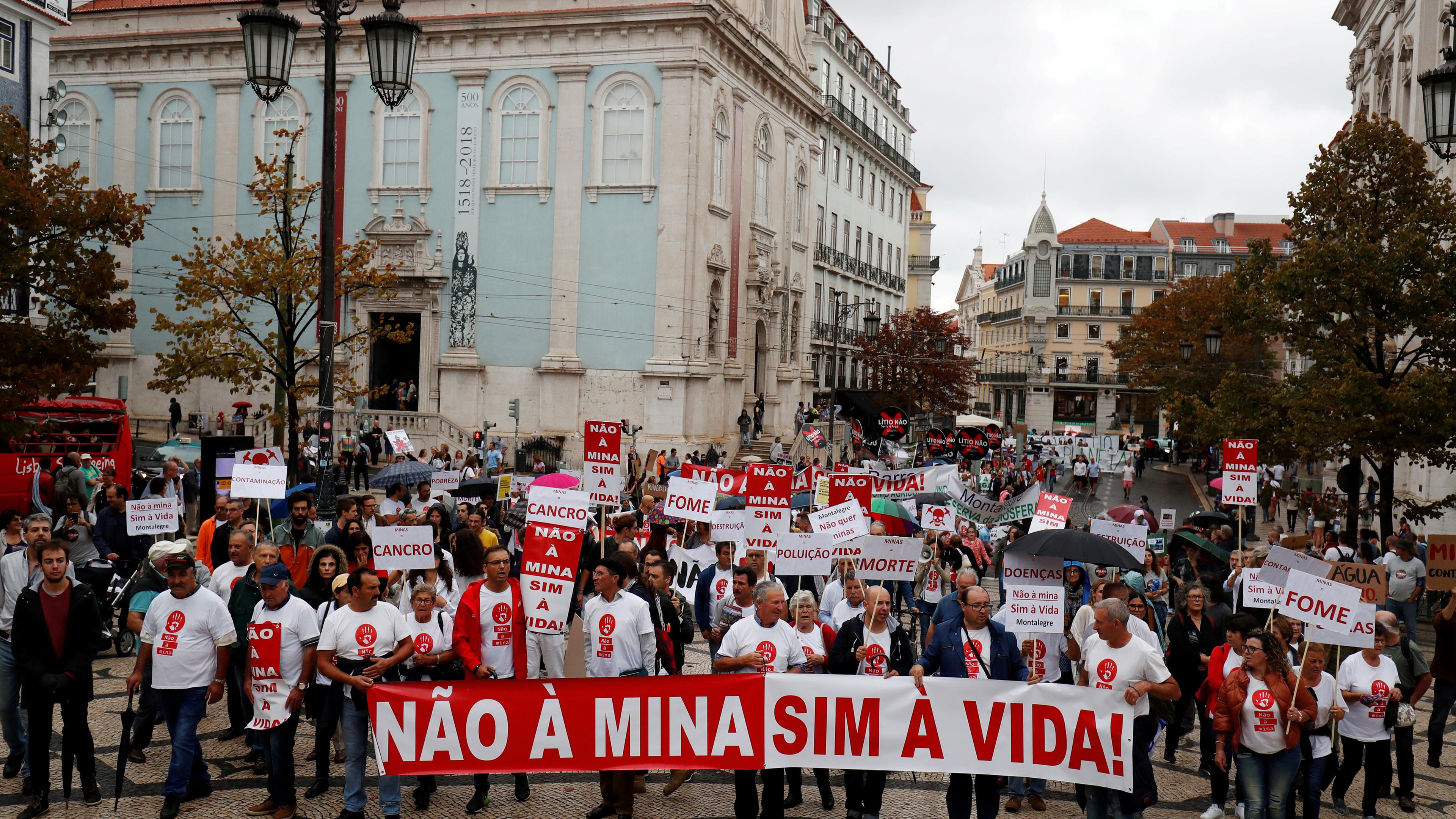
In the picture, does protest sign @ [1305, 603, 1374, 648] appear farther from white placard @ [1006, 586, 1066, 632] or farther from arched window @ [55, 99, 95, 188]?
arched window @ [55, 99, 95, 188]

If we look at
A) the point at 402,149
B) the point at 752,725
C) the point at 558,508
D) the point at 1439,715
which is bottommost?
the point at 1439,715

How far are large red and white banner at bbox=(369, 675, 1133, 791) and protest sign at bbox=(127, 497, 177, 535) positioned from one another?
21.9 feet

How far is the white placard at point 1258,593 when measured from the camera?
37.1 feet

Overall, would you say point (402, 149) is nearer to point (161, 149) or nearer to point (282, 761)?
point (161, 149)

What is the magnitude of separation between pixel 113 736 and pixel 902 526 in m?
9.99

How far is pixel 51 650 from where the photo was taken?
323 inches

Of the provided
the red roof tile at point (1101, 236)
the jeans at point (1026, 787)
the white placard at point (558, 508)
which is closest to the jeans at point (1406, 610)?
the jeans at point (1026, 787)

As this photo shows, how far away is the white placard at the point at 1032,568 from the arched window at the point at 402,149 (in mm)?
32503

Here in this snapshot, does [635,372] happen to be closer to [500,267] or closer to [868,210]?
[500,267]

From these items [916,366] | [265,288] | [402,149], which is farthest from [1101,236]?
[265,288]

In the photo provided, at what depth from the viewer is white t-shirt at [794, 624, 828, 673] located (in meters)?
8.47

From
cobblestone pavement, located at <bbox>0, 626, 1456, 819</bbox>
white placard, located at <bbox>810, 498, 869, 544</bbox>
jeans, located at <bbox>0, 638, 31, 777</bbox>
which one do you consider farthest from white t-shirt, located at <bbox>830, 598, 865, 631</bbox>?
jeans, located at <bbox>0, 638, 31, 777</bbox>

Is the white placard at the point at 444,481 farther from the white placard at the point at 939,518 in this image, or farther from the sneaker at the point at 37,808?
the sneaker at the point at 37,808

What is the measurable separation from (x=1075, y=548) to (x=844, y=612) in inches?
157
